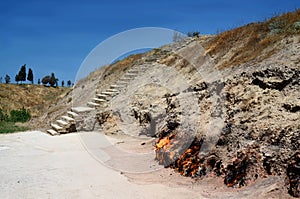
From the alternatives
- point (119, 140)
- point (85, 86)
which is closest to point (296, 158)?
point (119, 140)

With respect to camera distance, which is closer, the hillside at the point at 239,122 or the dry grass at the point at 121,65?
the hillside at the point at 239,122

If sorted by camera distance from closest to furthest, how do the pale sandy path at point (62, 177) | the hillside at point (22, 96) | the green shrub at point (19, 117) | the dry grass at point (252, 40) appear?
the pale sandy path at point (62, 177)
the dry grass at point (252, 40)
the green shrub at point (19, 117)
the hillside at point (22, 96)

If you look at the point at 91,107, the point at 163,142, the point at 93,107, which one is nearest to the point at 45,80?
the point at 91,107

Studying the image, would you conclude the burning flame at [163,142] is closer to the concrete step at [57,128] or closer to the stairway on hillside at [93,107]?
the stairway on hillside at [93,107]

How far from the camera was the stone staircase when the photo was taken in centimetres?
1229

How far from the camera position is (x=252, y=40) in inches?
481

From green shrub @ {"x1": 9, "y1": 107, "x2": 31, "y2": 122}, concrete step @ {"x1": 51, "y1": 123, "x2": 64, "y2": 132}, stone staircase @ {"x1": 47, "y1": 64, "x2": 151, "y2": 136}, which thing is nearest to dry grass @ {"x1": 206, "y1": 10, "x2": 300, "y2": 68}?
stone staircase @ {"x1": 47, "y1": 64, "x2": 151, "y2": 136}

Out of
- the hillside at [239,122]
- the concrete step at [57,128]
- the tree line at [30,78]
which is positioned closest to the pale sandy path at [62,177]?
the hillside at [239,122]

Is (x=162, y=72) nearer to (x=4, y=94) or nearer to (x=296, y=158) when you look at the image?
(x=296, y=158)

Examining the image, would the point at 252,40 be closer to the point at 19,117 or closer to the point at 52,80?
the point at 19,117

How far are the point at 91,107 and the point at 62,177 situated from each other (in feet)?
24.9

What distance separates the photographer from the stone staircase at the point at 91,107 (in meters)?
12.3

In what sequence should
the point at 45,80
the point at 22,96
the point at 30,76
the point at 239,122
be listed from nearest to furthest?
the point at 239,122 → the point at 22,96 → the point at 45,80 → the point at 30,76

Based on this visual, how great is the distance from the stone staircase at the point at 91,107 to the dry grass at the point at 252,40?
13.5 ft
